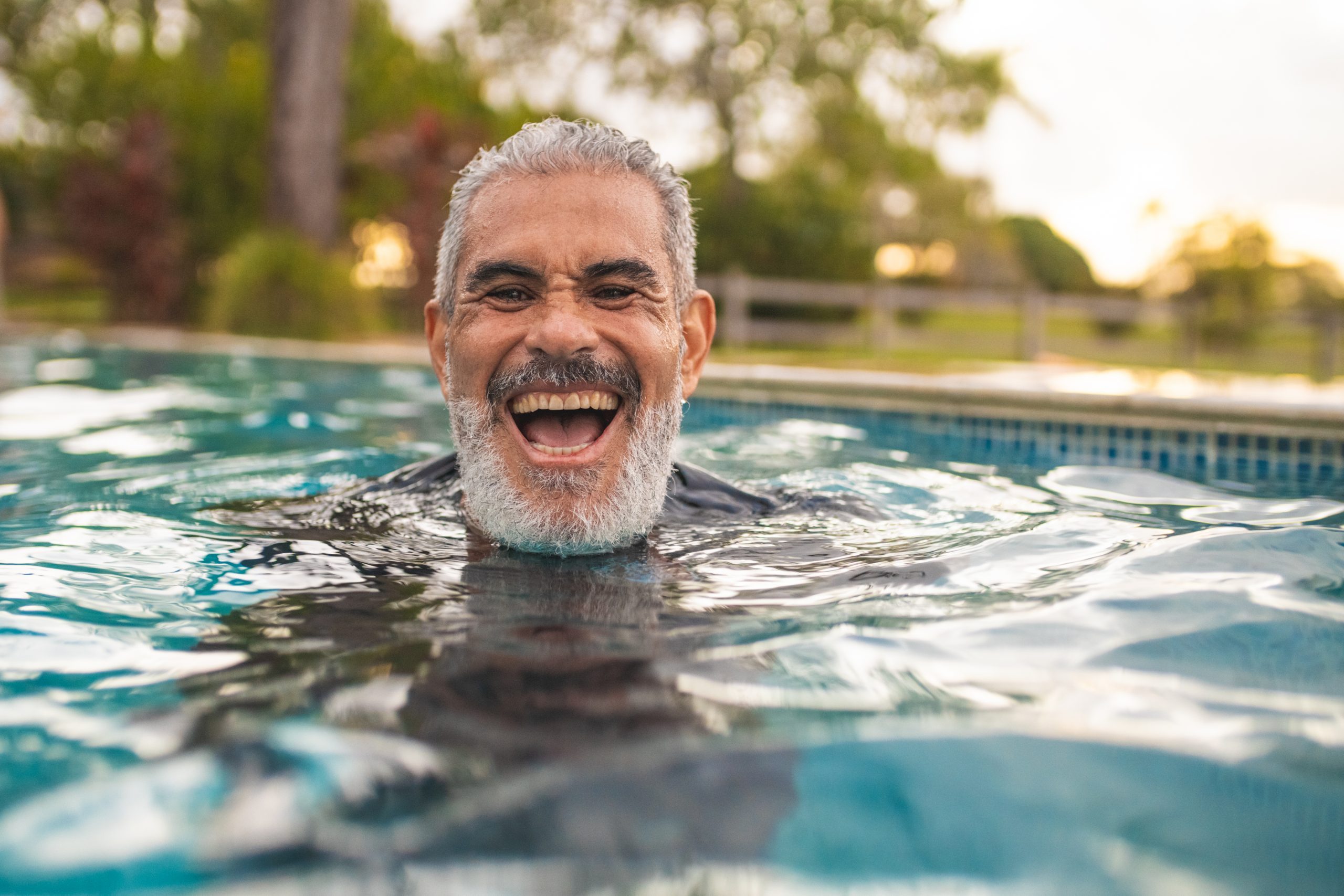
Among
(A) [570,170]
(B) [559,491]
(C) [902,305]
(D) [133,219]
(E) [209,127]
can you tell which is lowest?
(B) [559,491]

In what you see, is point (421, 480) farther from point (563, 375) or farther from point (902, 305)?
point (902, 305)

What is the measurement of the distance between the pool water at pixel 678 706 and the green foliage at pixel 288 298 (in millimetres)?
8963

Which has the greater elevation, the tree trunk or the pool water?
the tree trunk

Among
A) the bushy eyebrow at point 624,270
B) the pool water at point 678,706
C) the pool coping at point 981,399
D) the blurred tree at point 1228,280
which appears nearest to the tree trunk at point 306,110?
the pool coping at point 981,399

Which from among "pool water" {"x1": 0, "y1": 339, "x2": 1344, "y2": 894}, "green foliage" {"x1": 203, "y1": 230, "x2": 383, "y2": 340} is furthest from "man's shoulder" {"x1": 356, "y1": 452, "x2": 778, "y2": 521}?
"green foliage" {"x1": 203, "y1": 230, "x2": 383, "y2": 340}

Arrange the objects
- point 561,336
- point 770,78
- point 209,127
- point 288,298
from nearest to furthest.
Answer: point 561,336, point 288,298, point 209,127, point 770,78

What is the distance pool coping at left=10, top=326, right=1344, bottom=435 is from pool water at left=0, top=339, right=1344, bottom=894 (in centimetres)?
148

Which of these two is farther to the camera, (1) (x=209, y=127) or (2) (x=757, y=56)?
(2) (x=757, y=56)

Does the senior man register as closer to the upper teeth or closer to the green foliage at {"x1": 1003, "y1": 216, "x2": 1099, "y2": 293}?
the upper teeth

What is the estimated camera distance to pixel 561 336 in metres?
2.38

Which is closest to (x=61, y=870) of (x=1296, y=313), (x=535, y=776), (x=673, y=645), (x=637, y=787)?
(x=535, y=776)

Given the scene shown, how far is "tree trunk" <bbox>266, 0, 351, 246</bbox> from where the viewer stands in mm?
12719

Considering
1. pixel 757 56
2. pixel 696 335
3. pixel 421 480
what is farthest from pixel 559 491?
pixel 757 56

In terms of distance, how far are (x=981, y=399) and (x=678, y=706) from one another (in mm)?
4215
